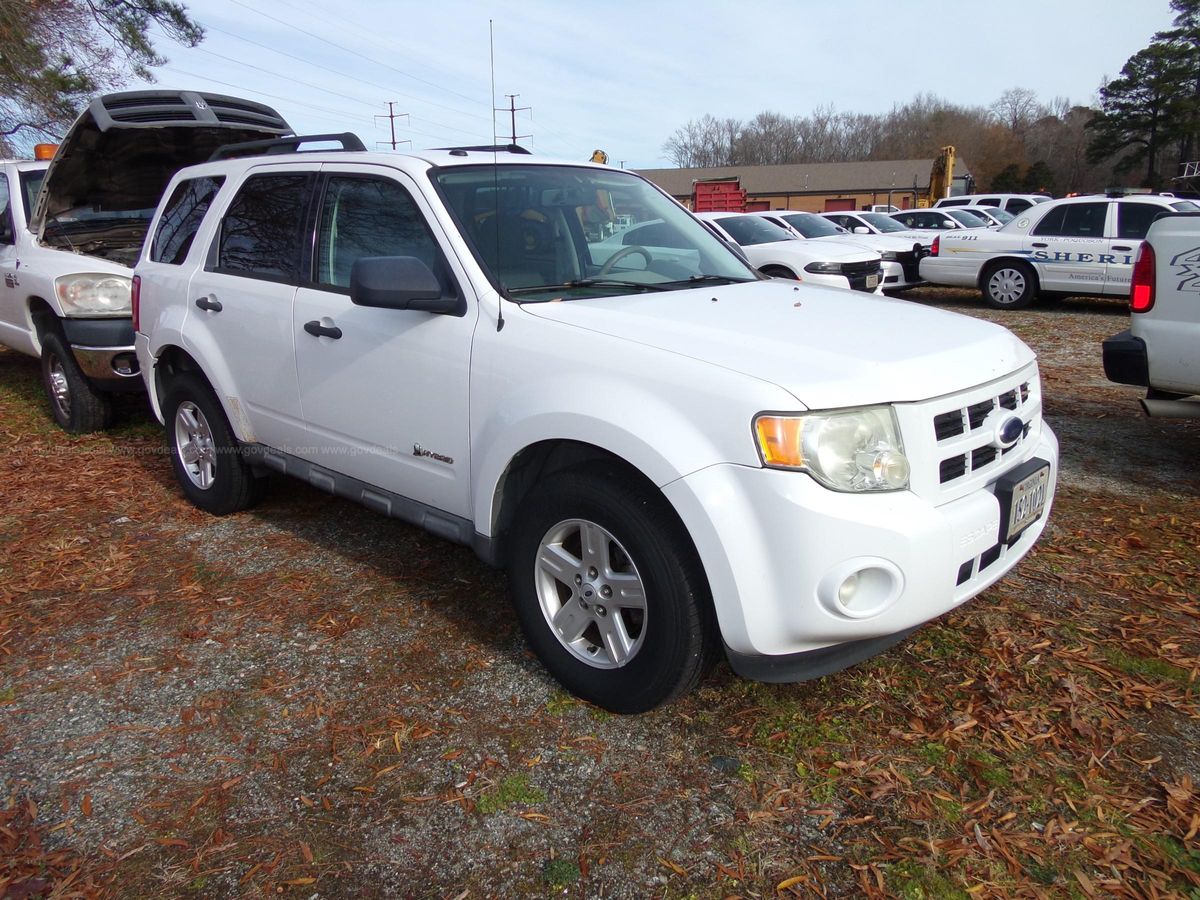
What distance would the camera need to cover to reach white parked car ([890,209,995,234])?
17734 millimetres

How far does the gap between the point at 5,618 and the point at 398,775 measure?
89.2 inches

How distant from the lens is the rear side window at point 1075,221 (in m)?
11.7

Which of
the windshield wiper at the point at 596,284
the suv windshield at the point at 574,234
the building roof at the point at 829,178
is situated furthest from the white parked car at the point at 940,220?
the building roof at the point at 829,178

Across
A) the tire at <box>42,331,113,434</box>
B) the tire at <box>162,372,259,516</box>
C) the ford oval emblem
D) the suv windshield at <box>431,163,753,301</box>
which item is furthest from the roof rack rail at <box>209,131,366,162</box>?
the ford oval emblem

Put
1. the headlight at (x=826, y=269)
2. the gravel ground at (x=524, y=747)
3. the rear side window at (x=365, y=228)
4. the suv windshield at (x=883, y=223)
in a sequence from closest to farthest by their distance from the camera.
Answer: the gravel ground at (x=524, y=747), the rear side window at (x=365, y=228), the headlight at (x=826, y=269), the suv windshield at (x=883, y=223)

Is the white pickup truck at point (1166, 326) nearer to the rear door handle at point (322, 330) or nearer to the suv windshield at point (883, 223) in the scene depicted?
the rear door handle at point (322, 330)

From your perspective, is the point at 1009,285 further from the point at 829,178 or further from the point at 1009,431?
the point at 829,178

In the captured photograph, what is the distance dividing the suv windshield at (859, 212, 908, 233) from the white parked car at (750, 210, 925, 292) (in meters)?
3.64

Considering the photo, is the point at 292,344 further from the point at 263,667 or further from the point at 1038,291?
the point at 1038,291

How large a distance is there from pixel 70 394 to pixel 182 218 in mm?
2520

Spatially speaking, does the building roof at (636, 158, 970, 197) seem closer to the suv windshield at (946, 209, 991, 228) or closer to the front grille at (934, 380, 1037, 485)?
the suv windshield at (946, 209, 991, 228)

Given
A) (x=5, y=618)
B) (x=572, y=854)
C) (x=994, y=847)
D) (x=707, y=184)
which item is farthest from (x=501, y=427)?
(x=707, y=184)

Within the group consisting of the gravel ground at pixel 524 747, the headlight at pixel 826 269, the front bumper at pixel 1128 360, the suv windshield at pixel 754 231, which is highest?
the suv windshield at pixel 754 231

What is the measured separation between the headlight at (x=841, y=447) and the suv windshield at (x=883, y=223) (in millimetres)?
17199
